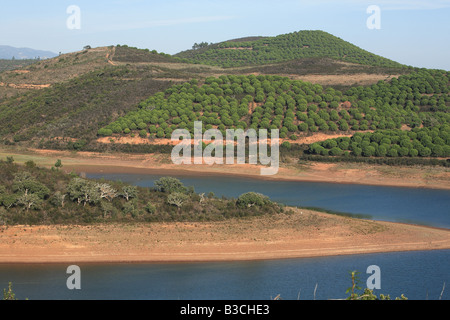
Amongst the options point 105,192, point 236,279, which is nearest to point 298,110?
point 105,192

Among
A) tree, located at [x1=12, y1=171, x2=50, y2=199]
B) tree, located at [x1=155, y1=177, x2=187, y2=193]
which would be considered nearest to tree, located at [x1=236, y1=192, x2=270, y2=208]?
tree, located at [x1=155, y1=177, x2=187, y2=193]

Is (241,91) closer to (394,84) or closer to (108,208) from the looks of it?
(394,84)

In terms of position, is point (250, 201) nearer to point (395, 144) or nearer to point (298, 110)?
point (395, 144)

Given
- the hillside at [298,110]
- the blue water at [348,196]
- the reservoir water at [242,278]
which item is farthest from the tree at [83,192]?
the hillside at [298,110]

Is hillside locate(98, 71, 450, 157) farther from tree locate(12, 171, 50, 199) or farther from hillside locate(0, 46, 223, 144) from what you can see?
tree locate(12, 171, 50, 199)
